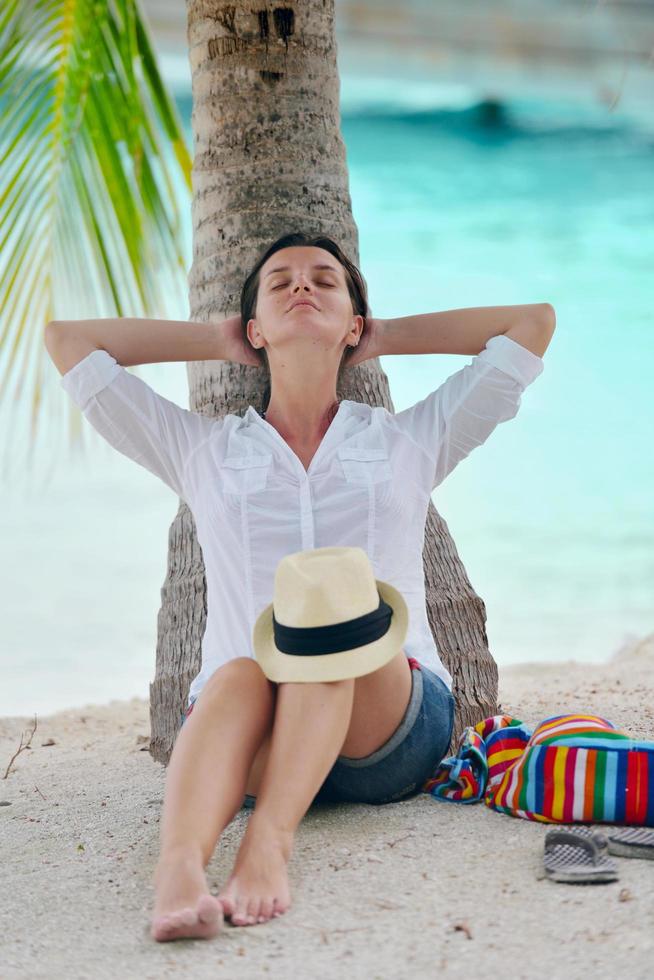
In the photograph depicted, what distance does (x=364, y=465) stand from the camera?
2.46 m

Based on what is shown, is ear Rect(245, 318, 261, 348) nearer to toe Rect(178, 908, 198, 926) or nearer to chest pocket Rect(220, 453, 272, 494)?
chest pocket Rect(220, 453, 272, 494)

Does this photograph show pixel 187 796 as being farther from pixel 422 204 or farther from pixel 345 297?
pixel 422 204

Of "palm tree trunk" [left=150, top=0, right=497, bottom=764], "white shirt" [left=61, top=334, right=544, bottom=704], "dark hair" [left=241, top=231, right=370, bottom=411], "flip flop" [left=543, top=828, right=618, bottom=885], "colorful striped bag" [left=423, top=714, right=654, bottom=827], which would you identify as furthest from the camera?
"palm tree trunk" [left=150, top=0, right=497, bottom=764]

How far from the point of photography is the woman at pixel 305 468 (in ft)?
6.48

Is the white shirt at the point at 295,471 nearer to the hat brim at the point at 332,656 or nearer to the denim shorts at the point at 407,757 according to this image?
the denim shorts at the point at 407,757

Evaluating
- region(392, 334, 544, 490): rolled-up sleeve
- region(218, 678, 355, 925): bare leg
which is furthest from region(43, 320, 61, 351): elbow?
region(218, 678, 355, 925): bare leg

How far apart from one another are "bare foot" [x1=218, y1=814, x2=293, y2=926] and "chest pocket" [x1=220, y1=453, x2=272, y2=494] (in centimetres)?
83

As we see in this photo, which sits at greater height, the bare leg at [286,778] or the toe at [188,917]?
the bare leg at [286,778]

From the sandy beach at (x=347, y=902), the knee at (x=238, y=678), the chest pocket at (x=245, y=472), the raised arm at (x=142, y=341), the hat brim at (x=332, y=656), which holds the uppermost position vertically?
the raised arm at (x=142, y=341)

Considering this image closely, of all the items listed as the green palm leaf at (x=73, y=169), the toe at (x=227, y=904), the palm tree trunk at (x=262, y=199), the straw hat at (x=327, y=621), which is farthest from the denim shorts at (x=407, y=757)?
the green palm leaf at (x=73, y=169)

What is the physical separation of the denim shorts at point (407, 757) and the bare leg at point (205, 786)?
25 cm

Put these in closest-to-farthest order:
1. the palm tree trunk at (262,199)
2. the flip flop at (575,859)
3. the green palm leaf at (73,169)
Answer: the flip flop at (575,859), the palm tree trunk at (262,199), the green palm leaf at (73,169)

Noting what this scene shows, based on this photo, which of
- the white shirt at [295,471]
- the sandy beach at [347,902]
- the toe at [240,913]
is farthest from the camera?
the white shirt at [295,471]

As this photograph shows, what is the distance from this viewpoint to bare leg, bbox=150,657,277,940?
1673 millimetres
